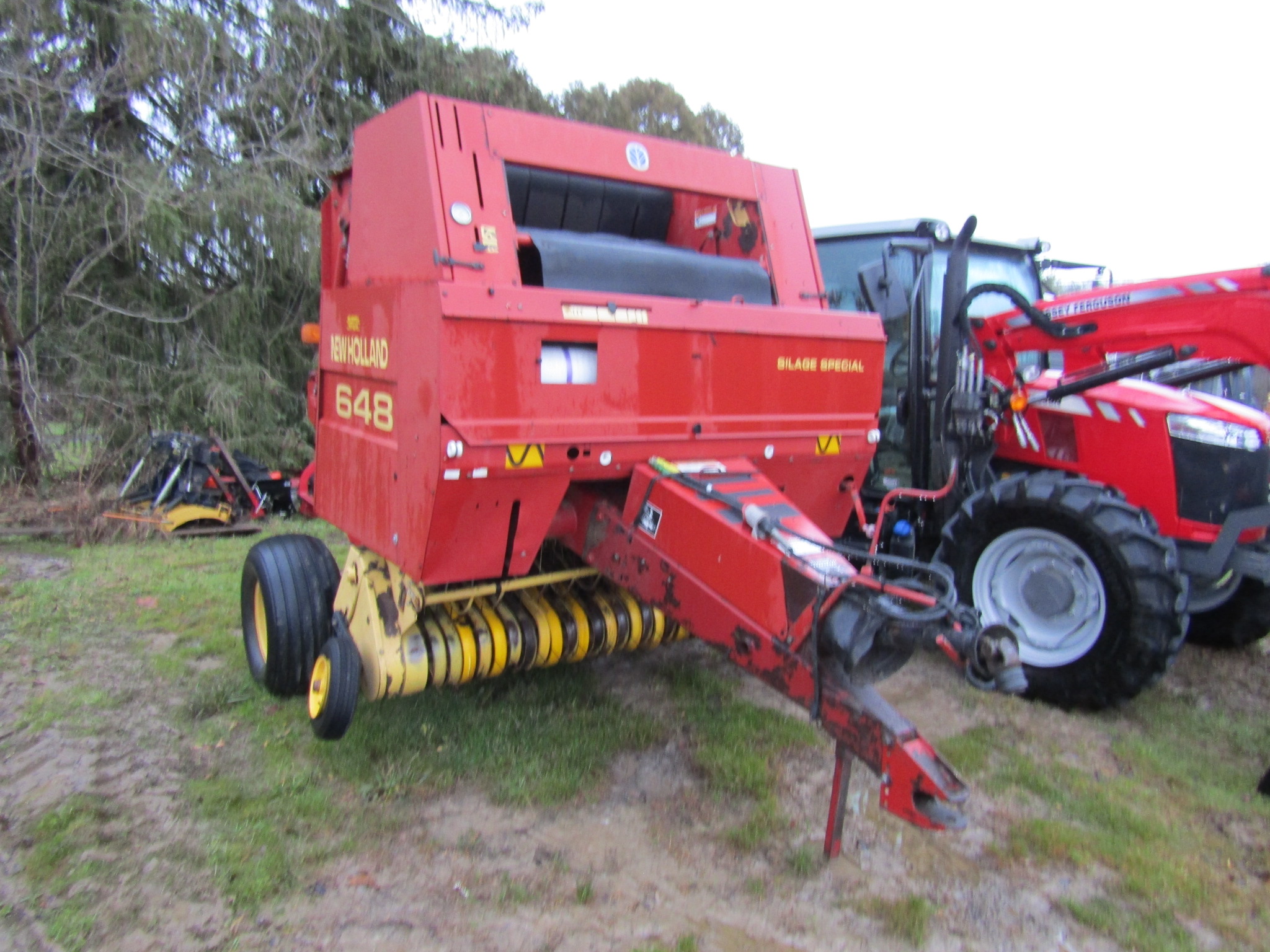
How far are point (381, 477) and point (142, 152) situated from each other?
8.15 m

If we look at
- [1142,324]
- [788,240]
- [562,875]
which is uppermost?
[788,240]

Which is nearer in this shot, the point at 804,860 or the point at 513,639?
the point at 804,860

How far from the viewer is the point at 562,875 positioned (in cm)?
272

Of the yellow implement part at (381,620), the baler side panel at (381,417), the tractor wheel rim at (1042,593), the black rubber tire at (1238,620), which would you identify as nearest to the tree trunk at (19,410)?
the baler side panel at (381,417)

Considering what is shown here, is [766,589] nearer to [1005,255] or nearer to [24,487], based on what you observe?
[1005,255]

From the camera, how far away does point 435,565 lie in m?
2.89

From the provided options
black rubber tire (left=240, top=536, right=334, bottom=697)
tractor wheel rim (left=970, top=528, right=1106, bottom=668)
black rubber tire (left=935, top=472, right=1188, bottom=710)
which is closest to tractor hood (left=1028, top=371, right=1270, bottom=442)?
black rubber tire (left=935, top=472, right=1188, bottom=710)

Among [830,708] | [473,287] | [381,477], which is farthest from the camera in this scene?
[381,477]

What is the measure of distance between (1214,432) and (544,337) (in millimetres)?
3082

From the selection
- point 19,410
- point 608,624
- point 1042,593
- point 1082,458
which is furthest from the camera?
point 19,410

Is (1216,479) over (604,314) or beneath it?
beneath

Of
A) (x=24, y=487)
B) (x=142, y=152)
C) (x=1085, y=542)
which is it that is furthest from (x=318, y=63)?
(x=1085, y=542)

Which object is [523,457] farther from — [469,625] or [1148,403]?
[1148,403]

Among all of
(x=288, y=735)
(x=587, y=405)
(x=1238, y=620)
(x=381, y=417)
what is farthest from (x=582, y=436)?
(x=1238, y=620)
